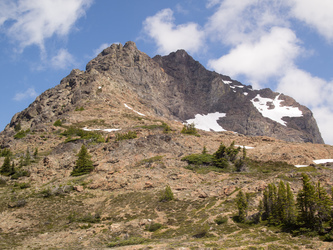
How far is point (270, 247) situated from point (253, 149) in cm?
4424

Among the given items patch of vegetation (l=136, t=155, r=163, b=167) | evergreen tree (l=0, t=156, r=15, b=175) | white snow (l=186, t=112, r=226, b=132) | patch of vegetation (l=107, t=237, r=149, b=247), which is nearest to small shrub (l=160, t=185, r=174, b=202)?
patch of vegetation (l=107, t=237, r=149, b=247)

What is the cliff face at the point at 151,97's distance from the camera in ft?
335

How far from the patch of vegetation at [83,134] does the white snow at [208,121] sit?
311ft

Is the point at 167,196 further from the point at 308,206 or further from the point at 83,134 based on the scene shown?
the point at 83,134

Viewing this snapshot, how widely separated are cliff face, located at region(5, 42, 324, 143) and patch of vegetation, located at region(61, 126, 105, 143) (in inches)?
587

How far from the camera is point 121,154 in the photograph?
53.4 meters

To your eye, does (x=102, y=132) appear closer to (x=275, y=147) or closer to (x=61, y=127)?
(x=61, y=127)

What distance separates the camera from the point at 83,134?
69812 mm

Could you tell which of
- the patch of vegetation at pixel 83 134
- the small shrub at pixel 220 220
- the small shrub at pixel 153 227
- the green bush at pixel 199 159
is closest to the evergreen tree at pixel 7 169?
the patch of vegetation at pixel 83 134

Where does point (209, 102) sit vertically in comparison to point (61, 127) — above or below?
above

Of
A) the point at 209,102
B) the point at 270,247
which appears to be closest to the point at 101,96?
the point at 270,247

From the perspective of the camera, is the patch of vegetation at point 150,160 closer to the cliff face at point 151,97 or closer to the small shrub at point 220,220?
the small shrub at point 220,220

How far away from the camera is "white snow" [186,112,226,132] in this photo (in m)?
163

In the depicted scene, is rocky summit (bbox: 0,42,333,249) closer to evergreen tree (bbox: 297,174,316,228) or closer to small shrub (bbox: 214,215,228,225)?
small shrub (bbox: 214,215,228,225)
